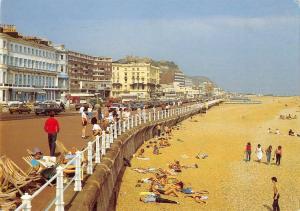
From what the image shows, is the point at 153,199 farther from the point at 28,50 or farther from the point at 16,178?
the point at 28,50

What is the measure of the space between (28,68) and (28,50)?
7.89 feet

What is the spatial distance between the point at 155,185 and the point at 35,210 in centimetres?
891

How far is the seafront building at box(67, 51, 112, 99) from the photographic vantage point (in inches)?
4806

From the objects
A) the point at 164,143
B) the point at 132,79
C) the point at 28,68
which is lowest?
the point at 164,143

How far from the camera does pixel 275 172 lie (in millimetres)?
20906

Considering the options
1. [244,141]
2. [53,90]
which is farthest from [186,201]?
[53,90]

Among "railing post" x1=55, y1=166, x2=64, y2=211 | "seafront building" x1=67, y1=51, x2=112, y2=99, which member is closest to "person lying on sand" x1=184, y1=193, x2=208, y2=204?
"railing post" x1=55, y1=166, x2=64, y2=211

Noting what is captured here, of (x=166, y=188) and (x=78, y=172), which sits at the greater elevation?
(x=78, y=172)

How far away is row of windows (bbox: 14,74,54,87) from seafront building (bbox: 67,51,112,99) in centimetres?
4222

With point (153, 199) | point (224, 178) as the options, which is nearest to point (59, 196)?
point (153, 199)

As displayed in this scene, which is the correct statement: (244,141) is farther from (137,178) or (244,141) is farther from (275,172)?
(137,178)

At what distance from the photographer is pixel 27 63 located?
205 ft

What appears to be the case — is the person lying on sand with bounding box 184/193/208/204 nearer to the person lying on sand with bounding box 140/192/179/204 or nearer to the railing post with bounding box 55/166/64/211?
the person lying on sand with bounding box 140/192/179/204

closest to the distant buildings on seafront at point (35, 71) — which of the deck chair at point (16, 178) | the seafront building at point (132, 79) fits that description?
the seafront building at point (132, 79)
